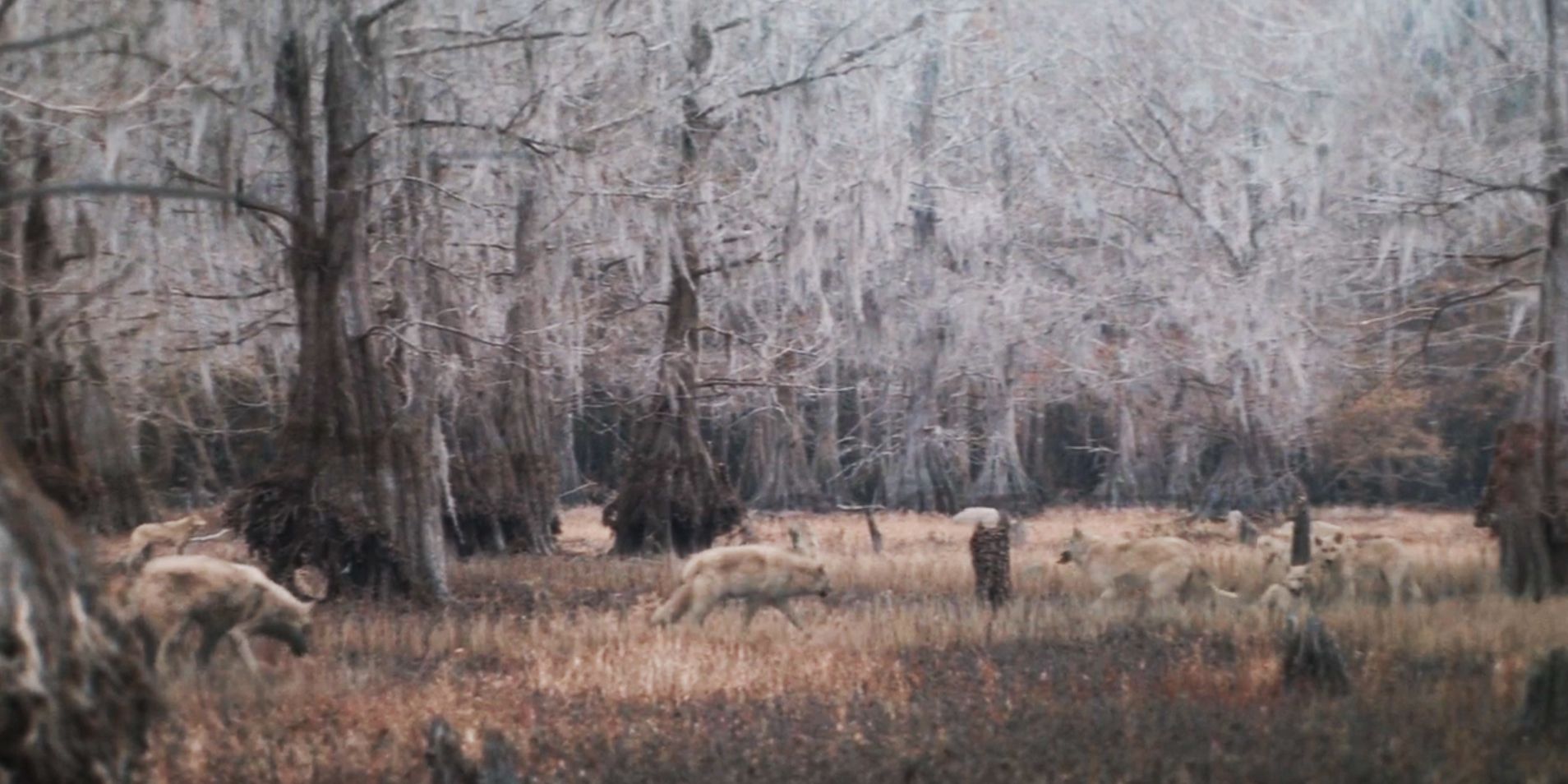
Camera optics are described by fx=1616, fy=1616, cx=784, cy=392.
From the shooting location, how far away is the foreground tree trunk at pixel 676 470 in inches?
798

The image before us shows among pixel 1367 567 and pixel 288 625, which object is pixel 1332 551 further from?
pixel 288 625

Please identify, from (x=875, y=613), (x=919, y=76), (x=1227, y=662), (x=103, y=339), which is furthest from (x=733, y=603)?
(x=919, y=76)

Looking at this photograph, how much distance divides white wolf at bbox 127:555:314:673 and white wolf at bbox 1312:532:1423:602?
357 inches

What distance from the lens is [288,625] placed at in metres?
10.8

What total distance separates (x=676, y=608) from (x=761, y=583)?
0.69 metres

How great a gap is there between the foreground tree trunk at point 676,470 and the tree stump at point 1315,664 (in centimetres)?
1158

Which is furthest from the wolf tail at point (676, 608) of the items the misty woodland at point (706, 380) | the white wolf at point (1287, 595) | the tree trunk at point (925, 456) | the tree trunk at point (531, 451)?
the tree trunk at point (925, 456)

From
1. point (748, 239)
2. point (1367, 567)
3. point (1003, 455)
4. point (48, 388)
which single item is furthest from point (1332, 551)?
point (1003, 455)

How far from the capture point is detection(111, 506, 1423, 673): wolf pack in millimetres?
10203

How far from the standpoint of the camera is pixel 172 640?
10.3m

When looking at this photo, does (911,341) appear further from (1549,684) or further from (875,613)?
(1549,684)

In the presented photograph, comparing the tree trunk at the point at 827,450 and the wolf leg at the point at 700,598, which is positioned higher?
the tree trunk at the point at 827,450

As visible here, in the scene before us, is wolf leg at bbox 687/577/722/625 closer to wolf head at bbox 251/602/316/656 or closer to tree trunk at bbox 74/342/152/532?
wolf head at bbox 251/602/316/656

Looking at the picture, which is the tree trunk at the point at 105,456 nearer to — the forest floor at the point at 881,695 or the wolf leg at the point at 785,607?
the forest floor at the point at 881,695
